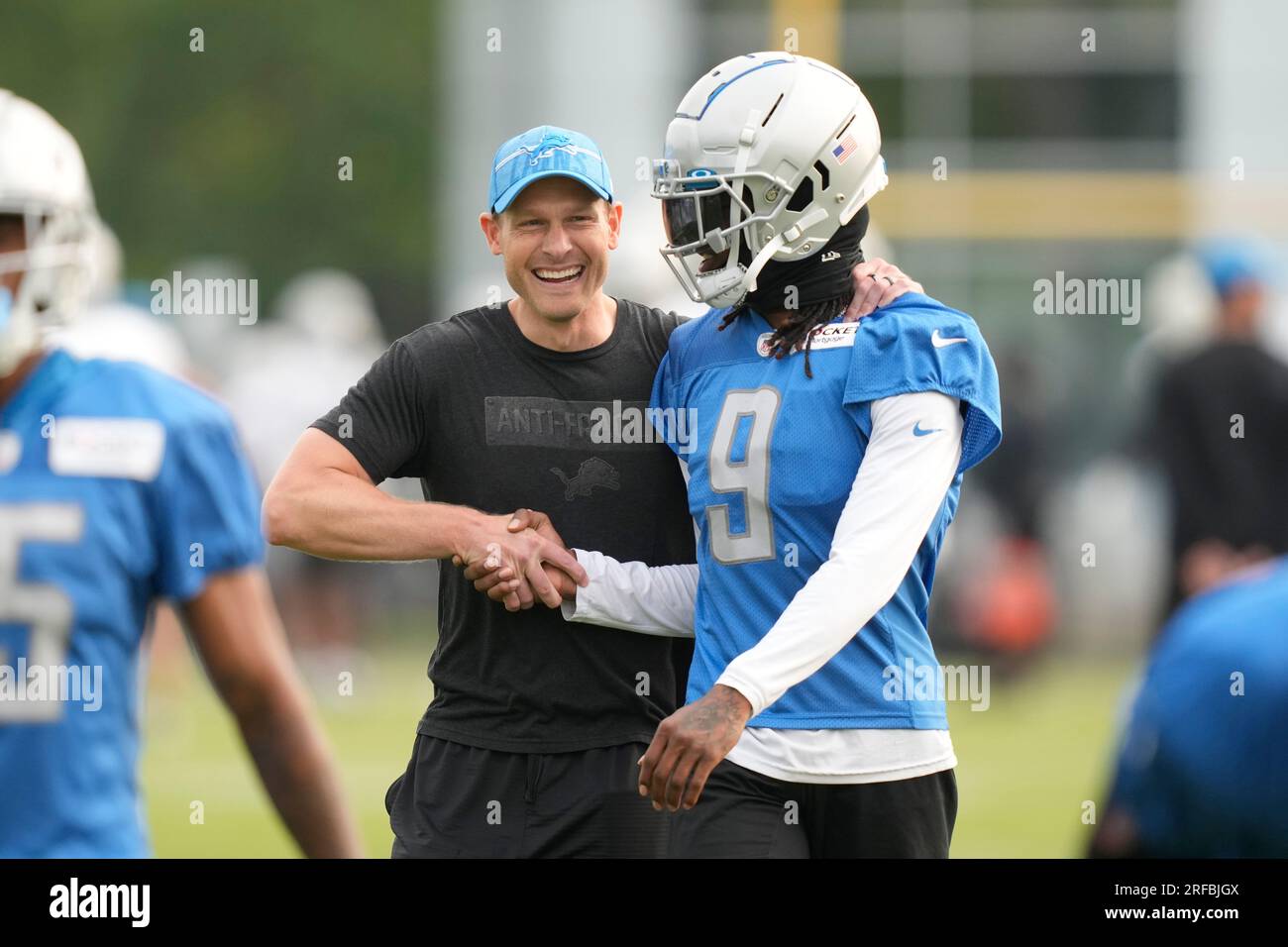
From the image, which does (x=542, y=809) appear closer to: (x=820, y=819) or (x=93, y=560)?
(x=820, y=819)

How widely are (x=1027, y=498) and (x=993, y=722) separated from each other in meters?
2.97

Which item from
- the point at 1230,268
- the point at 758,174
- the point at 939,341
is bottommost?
the point at 939,341

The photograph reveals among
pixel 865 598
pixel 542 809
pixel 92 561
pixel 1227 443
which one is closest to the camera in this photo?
pixel 92 561

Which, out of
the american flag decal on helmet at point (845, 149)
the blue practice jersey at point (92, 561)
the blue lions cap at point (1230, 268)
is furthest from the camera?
the blue lions cap at point (1230, 268)

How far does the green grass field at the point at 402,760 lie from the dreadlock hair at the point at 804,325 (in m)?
3.99

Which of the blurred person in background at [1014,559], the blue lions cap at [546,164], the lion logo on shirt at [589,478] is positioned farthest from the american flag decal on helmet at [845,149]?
the blurred person in background at [1014,559]

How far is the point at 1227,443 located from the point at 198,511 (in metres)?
6.76

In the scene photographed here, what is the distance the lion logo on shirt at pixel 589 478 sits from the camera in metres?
4.36

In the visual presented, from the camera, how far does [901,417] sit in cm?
386

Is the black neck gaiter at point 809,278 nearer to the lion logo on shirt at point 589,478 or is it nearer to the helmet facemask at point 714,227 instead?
the helmet facemask at point 714,227

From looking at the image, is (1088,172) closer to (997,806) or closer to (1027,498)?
(1027,498)

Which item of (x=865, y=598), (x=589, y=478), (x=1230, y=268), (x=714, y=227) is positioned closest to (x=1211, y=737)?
(x=865, y=598)

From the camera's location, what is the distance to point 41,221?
361 centimetres

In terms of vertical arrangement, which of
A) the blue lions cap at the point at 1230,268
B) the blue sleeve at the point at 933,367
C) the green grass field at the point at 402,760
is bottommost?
the green grass field at the point at 402,760
